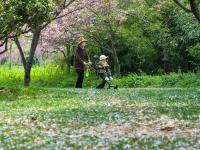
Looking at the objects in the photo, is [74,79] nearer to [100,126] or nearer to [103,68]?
[103,68]

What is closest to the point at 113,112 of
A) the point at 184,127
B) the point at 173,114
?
the point at 173,114

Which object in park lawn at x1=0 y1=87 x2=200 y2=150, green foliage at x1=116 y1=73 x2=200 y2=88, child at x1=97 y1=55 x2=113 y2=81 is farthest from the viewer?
green foliage at x1=116 y1=73 x2=200 y2=88

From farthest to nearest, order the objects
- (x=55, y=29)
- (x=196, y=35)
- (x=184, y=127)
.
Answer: (x=55, y=29) → (x=196, y=35) → (x=184, y=127)

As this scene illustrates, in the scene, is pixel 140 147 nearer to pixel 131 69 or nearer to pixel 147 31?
pixel 147 31

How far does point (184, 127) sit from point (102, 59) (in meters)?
15.7

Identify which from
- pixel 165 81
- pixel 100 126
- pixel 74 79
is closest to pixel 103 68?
pixel 165 81

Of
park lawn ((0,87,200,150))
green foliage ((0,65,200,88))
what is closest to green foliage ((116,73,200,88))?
green foliage ((0,65,200,88))

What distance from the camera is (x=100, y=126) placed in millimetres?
9914

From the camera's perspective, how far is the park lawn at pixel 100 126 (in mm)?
7812

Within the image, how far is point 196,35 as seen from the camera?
35656mm

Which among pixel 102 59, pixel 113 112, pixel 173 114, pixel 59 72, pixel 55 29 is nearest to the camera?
pixel 173 114

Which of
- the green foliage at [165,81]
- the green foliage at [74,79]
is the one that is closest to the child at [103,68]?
the green foliage at [165,81]

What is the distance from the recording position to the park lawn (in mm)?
7812

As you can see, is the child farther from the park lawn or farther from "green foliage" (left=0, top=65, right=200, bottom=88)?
the park lawn
